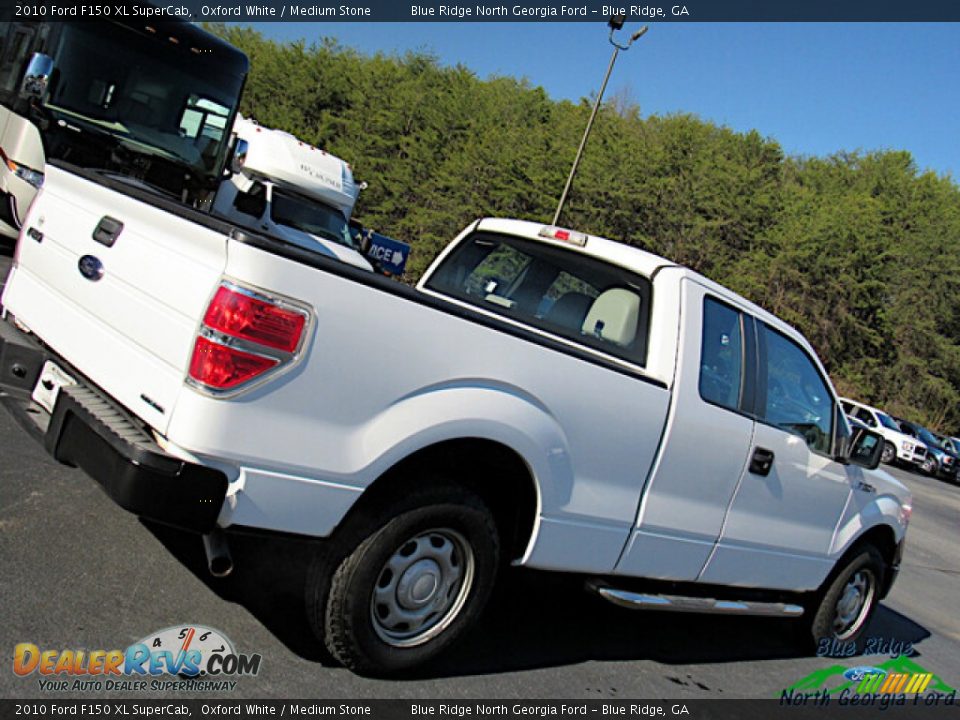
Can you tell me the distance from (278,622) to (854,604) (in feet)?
13.1

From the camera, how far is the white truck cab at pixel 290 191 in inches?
547

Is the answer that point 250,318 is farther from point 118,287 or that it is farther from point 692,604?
point 692,604

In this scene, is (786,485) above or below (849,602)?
above

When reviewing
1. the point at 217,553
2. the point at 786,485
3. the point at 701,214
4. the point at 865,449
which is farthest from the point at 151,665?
the point at 701,214

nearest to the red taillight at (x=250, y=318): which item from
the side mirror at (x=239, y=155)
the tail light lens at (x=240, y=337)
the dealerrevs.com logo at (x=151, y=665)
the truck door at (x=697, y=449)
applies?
the tail light lens at (x=240, y=337)

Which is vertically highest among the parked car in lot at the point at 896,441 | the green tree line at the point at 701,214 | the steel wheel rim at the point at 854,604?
the green tree line at the point at 701,214

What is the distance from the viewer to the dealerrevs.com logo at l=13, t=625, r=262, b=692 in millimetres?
3039

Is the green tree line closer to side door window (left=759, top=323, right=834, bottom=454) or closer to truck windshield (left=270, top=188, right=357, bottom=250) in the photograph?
truck windshield (left=270, top=188, right=357, bottom=250)

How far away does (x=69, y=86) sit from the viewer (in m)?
10.6

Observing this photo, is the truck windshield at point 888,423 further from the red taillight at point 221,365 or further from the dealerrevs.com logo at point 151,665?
the red taillight at point 221,365

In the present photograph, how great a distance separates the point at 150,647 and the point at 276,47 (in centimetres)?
6003

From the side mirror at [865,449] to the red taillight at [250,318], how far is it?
3.74 m

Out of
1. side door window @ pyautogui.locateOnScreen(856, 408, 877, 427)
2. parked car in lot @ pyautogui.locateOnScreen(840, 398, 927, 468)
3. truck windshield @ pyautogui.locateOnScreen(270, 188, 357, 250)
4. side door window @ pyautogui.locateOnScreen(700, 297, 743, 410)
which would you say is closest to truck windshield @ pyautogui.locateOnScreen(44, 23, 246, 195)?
truck windshield @ pyautogui.locateOnScreen(270, 188, 357, 250)

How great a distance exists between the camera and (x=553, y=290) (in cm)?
495
